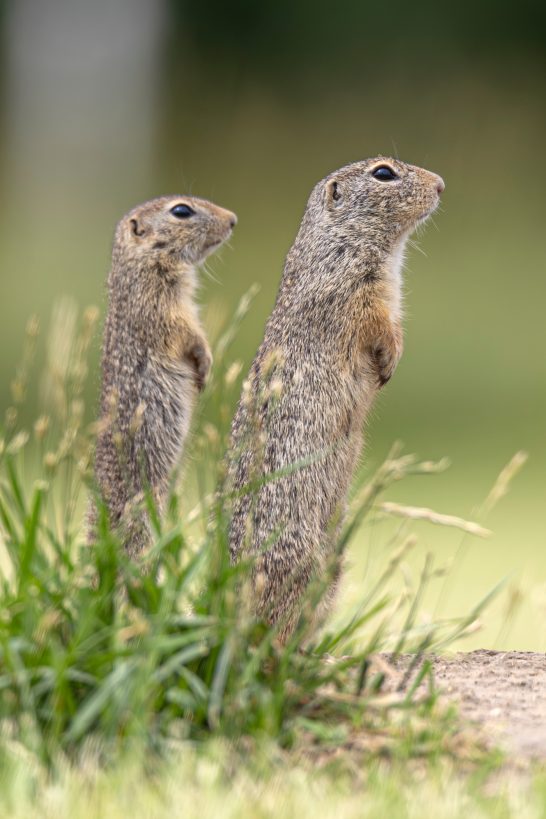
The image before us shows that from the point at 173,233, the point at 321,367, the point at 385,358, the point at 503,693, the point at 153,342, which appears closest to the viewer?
the point at 503,693

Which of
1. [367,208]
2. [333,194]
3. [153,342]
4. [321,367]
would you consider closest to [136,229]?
[153,342]

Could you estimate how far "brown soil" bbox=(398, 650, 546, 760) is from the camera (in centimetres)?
364

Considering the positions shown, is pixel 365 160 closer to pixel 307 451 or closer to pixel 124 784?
pixel 307 451

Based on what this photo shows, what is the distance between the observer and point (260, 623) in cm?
380

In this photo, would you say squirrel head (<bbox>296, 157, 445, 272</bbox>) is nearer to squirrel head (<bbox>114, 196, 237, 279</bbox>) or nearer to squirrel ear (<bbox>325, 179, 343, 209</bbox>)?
squirrel ear (<bbox>325, 179, 343, 209</bbox>)

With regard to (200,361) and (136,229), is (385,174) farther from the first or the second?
(136,229)

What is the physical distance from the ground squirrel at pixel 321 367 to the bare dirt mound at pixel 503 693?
0.60m

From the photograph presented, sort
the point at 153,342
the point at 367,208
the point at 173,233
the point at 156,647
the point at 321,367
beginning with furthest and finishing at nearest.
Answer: the point at 173,233, the point at 153,342, the point at 367,208, the point at 321,367, the point at 156,647

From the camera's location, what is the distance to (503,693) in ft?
14.0

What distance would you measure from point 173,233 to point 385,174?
1.13 metres

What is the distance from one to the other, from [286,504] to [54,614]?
1.29 metres

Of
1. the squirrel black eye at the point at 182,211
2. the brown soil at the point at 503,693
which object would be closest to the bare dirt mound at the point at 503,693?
the brown soil at the point at 503,693

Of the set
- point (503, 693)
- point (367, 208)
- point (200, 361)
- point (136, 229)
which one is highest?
point (367, 208)

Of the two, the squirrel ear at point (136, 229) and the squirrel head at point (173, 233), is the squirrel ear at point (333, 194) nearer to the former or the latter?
the squirrel head at point (173, 233)
